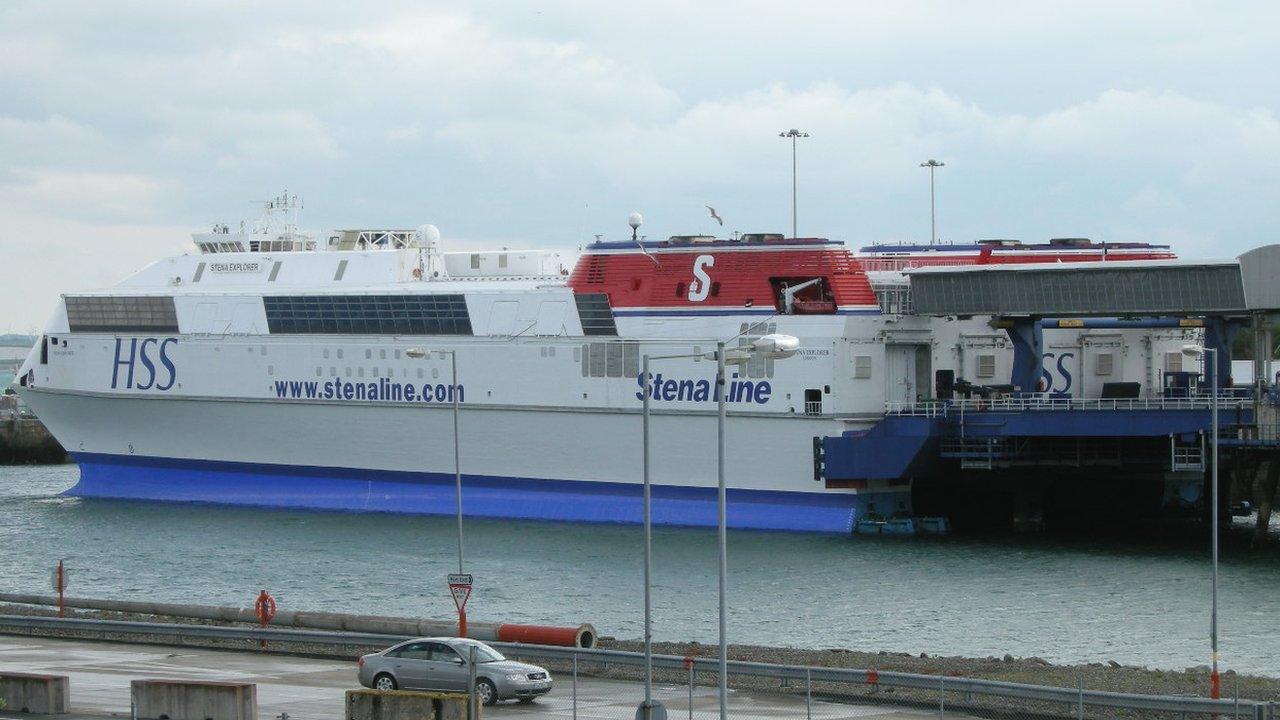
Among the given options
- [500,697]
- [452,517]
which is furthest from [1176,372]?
[500,697]

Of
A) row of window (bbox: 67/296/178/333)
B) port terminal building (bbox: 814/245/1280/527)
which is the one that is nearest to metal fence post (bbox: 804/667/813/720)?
port terminal building (bbox: 814/245/1280/527)

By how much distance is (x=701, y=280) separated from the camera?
2100 inches

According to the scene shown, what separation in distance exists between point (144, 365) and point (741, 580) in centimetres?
2765

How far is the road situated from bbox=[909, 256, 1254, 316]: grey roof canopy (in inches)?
928

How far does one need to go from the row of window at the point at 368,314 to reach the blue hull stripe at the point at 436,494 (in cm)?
443

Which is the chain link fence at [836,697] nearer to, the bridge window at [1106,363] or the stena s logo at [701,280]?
the stena s logo at [701,280]

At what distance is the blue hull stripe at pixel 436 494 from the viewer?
170 ft

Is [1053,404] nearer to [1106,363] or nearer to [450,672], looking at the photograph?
[1106,363]

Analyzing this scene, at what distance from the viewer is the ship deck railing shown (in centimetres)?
4688

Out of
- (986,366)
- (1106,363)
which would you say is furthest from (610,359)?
(1106,363)

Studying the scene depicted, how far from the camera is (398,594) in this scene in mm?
41938

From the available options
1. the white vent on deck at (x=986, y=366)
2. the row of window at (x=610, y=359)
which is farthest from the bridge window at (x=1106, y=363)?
the row of window at (x=610, y=359)

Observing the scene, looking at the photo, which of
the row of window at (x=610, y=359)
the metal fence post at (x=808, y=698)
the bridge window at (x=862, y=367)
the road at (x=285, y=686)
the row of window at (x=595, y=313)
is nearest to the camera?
the metal fence post at (x=808, y=698)

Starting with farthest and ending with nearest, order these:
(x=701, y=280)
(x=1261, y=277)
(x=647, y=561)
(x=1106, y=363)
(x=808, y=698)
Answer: (x=701, y=280), (x=1106, y=363), (x=1261, y=277), (x=647, y=561), (x=808, y=698)
